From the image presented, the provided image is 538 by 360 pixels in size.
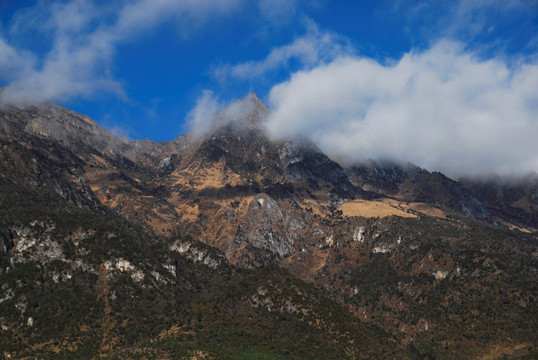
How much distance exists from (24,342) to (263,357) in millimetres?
98619

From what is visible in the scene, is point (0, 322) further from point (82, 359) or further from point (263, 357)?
point (263, 357)

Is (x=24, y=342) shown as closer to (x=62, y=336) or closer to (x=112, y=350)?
(x=62, y=336)

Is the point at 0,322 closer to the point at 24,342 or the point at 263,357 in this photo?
the point at 24,342

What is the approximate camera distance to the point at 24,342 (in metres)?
191

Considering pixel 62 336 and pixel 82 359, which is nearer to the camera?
pixel 82 359

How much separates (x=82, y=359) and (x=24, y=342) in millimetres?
26767

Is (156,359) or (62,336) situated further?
(62,336)

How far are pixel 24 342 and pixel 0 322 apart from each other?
14.8 m

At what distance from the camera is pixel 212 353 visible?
195m

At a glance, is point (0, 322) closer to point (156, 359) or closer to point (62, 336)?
point (62, 336)

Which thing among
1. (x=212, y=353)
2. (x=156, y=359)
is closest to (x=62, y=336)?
(x=156, y=359)

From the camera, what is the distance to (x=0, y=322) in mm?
195625

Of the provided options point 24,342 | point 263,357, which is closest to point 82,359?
point 24,342

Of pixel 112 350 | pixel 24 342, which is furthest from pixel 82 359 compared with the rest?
pixel 24 342
